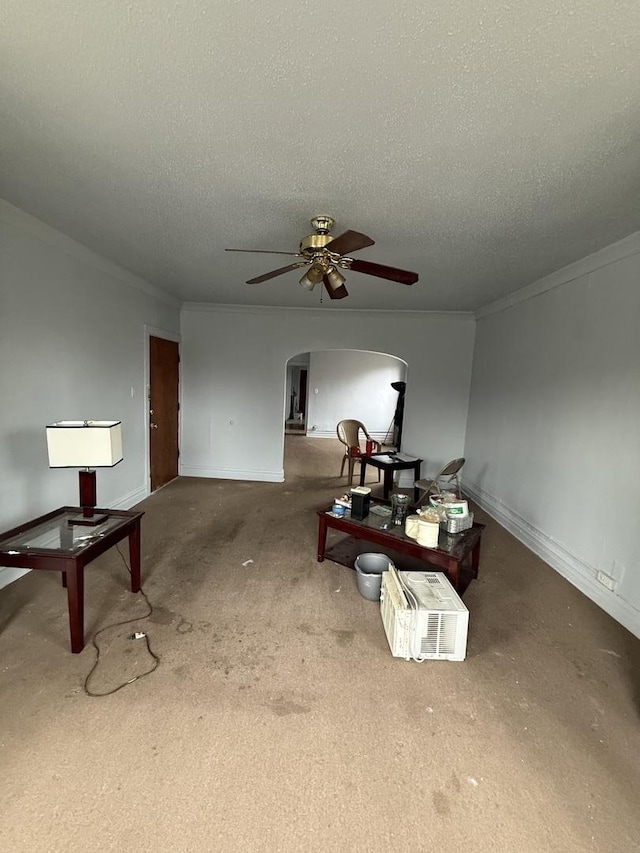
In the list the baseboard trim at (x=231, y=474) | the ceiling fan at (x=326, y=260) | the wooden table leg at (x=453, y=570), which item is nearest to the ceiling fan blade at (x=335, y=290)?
the ceiling fan at (x=326, y=260)

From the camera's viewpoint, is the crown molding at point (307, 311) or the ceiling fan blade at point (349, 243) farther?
the crown molding at point (307, 311)

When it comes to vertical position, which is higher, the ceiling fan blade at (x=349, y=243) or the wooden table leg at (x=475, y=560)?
the ceiling fan blade at (x=349, y=243)

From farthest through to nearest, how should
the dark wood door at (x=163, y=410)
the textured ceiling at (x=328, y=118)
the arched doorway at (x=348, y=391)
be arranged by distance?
the arched doorway at (x=348, y=391) → the dark wood door at (x=163, y=410) → the textured ceiling at (x=328, y=118)

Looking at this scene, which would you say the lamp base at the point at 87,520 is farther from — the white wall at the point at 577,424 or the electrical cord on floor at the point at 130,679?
the white wall at the point at 577,424

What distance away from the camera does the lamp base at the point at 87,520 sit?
2.37 m

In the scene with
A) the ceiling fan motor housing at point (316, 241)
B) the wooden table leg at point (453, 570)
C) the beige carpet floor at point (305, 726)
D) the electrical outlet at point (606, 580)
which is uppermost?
the ceiling fan motor housing at point (316, 241)

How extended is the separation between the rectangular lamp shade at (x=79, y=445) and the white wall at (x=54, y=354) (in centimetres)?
64

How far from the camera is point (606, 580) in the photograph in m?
2.62

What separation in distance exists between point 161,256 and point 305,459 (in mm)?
4531

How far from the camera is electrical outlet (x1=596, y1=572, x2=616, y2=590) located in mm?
2572

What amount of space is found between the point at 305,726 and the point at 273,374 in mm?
4328

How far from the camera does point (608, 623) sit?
8.08 ft

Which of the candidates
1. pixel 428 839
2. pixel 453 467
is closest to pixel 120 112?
pixel 428 839

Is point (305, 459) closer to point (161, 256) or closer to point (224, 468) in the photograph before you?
point (224, 468)
